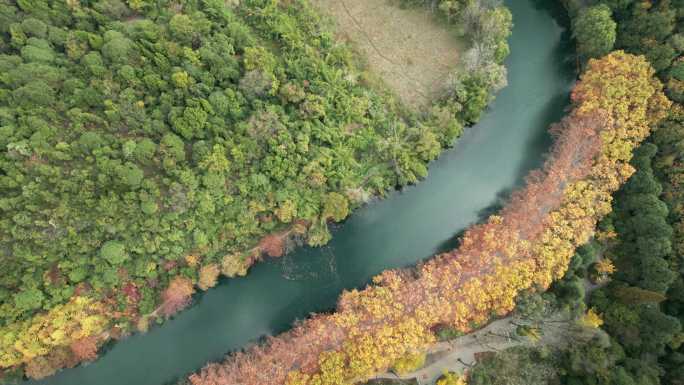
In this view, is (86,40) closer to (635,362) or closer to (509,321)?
(509,321)

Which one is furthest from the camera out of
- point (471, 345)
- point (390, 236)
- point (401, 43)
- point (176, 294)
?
point (401, 43)

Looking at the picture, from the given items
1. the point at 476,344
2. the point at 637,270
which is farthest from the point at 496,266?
the point at 637,270

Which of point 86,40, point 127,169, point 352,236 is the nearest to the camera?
point 127,169

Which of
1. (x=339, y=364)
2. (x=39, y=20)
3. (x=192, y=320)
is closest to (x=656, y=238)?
(x=339, y=364)

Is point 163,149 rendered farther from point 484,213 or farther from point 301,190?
point 484,213

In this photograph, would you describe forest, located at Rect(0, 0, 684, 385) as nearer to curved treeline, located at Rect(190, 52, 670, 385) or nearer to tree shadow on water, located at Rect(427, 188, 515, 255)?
curved treeline, located at Rect(190, 52, 670, 385)

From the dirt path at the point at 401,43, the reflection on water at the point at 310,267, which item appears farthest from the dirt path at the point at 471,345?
the dirt path at the point at 401,43

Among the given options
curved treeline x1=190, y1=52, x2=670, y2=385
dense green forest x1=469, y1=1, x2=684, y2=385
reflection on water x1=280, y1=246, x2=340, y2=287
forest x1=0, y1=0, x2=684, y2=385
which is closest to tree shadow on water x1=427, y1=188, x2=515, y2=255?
forest x1=0, y1=0, x2=684, y2=385
